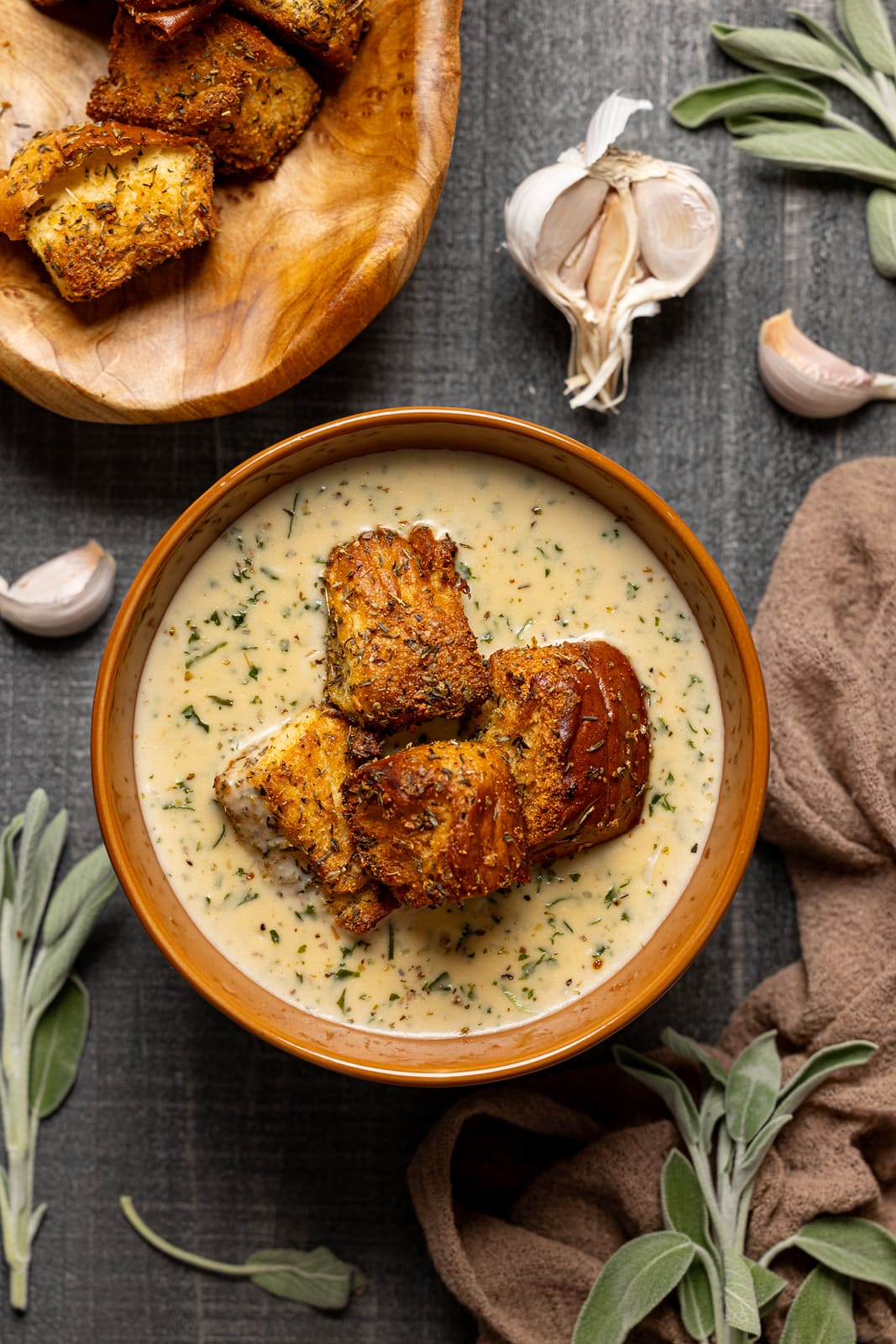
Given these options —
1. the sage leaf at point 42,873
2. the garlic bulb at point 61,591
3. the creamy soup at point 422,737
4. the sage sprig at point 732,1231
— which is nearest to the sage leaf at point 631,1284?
the sage sprig at point 732,1231

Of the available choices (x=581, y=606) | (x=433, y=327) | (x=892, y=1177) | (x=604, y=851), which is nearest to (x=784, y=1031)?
(x=892, y=1177)

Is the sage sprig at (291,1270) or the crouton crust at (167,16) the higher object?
the crouton crust at (167,16)

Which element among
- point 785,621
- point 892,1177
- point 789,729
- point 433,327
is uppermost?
point 433,327

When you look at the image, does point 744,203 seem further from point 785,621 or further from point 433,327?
point 785,621

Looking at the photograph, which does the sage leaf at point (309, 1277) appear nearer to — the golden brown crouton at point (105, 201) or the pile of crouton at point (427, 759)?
the pile of crouton at point (427, 759)

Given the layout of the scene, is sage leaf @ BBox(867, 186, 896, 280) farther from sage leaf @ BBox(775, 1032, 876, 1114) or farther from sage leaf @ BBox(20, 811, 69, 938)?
sage leaf @ BBox(20, 811, 69, 938)

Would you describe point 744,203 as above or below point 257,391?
above

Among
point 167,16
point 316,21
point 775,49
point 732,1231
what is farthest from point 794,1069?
point 167,16
